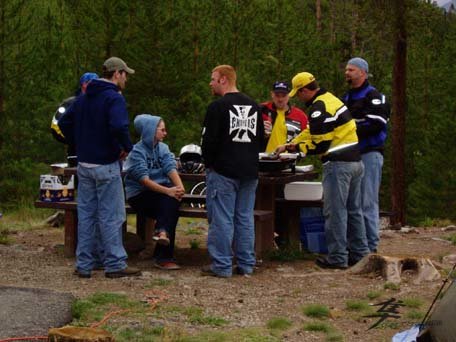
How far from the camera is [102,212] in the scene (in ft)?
23.8

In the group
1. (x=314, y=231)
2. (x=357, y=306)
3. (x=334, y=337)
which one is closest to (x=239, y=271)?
(x=314, y=231)

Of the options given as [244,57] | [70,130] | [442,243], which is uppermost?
[244,57]

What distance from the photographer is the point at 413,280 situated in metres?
7.34

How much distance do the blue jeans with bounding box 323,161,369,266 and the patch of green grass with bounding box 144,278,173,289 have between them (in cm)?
157

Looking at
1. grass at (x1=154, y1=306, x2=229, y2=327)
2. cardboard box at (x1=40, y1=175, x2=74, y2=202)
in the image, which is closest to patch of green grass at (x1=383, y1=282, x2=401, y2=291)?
grass at (x1=154, y1=306, x2=229, y2=327)

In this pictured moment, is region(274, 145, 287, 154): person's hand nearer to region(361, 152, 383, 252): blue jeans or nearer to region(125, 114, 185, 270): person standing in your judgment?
region(361, 152, 383, 252): blue jeans

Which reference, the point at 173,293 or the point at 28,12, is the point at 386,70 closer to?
the point at 28,12

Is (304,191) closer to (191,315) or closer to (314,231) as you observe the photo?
(314,231)

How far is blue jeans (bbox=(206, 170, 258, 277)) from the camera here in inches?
291

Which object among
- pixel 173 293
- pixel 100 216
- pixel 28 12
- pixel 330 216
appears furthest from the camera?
pixel 28 12

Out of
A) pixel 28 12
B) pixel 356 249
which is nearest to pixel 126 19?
pixel 28 12

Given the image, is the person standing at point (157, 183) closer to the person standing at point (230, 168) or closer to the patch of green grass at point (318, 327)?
the person standing at point (230, 168)

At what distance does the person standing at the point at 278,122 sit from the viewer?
866 centimetres

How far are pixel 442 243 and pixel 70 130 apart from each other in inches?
184
